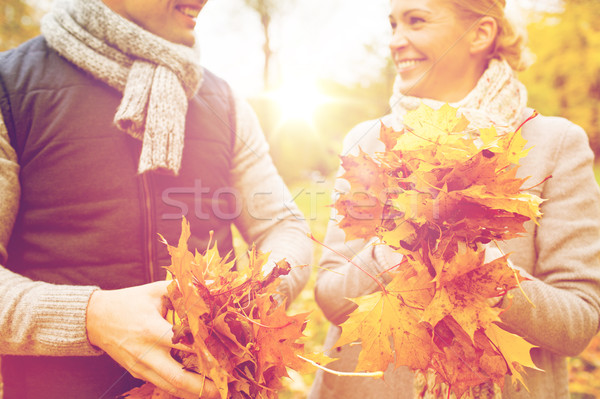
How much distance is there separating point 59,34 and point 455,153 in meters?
1.32

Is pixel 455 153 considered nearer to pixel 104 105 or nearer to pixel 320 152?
pixel 104 105

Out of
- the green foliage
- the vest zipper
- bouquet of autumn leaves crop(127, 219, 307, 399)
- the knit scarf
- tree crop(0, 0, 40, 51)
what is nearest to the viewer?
bouquet of autumn leaves crop(127, 219, 307, 399)

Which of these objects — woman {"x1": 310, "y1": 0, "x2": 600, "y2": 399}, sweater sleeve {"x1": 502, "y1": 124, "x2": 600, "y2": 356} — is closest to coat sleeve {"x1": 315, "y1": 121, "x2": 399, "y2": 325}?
woman {"x1": 310, "y1": 0, "x2": 600, "y2": 399}

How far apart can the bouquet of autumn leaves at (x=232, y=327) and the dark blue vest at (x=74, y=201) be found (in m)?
0.42

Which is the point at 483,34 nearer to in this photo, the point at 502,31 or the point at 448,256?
the point at 502,31

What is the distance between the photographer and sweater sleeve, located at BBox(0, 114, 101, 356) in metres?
1.05

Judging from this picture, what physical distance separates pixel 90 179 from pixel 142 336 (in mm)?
604

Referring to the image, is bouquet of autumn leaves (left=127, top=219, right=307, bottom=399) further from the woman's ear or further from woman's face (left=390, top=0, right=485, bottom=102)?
the woman's ear

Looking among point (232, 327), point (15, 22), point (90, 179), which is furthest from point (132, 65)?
point (15, 22)

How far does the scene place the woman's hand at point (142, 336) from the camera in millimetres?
919

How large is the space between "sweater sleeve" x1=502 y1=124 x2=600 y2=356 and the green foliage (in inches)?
490

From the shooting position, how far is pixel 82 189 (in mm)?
1288

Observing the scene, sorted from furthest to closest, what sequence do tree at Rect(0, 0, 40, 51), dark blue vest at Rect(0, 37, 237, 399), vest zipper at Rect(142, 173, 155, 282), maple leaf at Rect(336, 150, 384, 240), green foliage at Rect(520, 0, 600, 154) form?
green foliage at Rect(520, 0, 600, 154)
tree at Rect(0, 0, 40, 51)
vest zipper at Rect(142, 173, 155, 282)
dark blue vest at Rect(0, 37, 237, 399)
maple leaf at Rect(336, 150, 384, 240)

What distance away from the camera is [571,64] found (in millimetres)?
12594
